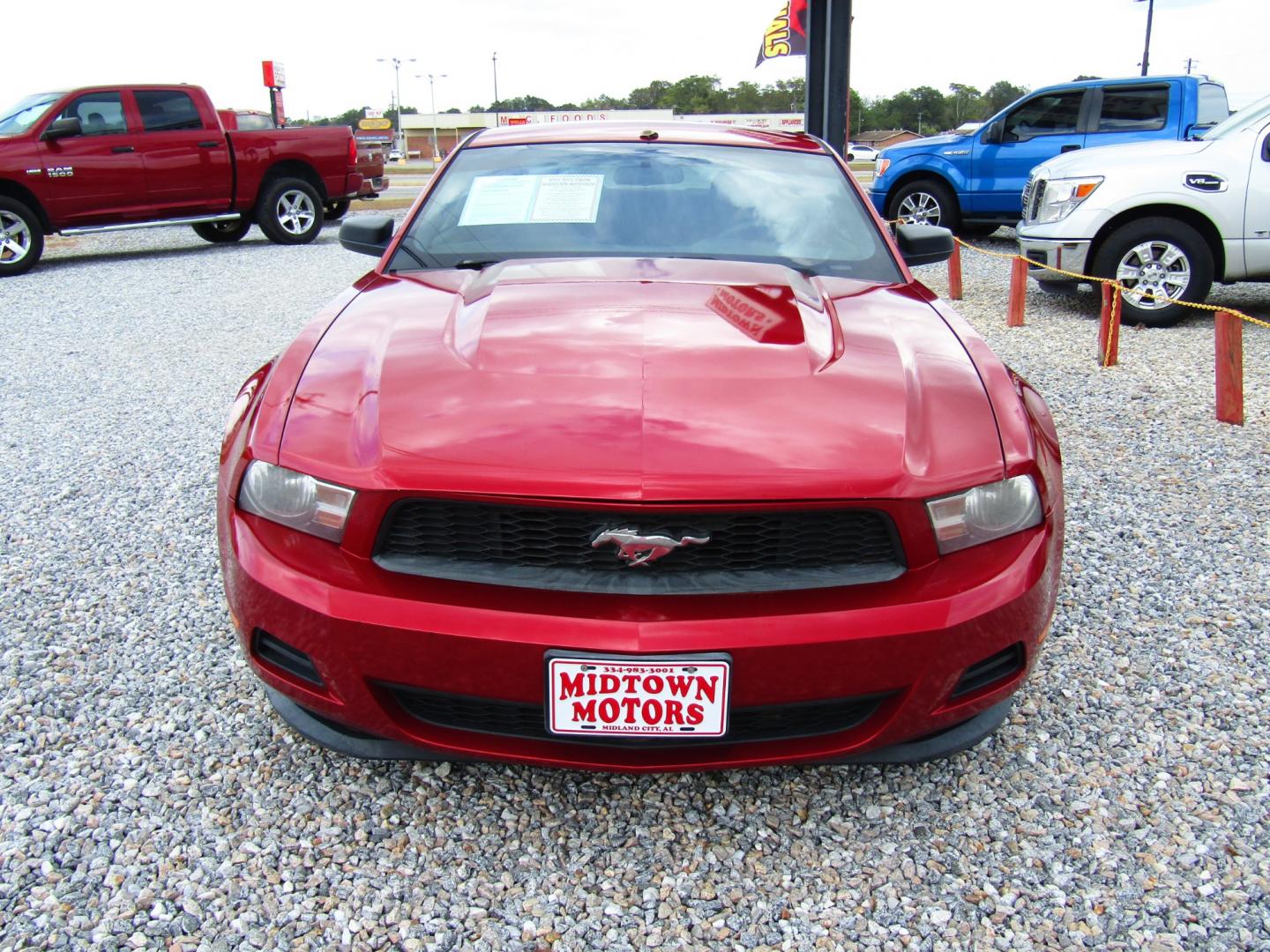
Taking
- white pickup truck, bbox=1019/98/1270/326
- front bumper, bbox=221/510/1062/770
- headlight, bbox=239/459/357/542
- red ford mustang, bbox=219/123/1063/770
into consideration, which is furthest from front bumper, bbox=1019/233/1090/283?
headlight, bbox=239/459/357/542

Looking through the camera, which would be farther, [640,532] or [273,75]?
[273,75]

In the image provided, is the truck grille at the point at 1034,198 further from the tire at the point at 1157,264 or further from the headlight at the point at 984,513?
the headlight at the point at 984,513

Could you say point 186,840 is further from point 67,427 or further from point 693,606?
point 67,427

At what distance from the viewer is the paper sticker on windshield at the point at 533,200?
3.04m

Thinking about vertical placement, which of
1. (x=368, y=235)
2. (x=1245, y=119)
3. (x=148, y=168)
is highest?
(x=1245, y=119)

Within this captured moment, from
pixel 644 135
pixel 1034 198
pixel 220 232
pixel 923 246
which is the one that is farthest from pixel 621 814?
pixel 220 232

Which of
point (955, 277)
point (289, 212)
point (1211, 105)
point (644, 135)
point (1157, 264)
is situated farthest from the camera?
point (289, 212)

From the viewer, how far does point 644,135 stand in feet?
11.2

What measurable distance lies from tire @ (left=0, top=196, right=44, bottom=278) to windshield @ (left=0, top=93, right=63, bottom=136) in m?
0.84

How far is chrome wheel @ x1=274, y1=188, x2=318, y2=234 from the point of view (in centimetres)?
1329

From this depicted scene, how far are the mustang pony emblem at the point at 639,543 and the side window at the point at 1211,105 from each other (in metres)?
12.2

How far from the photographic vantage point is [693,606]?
1.79 meters

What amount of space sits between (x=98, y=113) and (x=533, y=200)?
10655 mm

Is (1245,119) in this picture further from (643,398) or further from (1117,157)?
(643,398)
